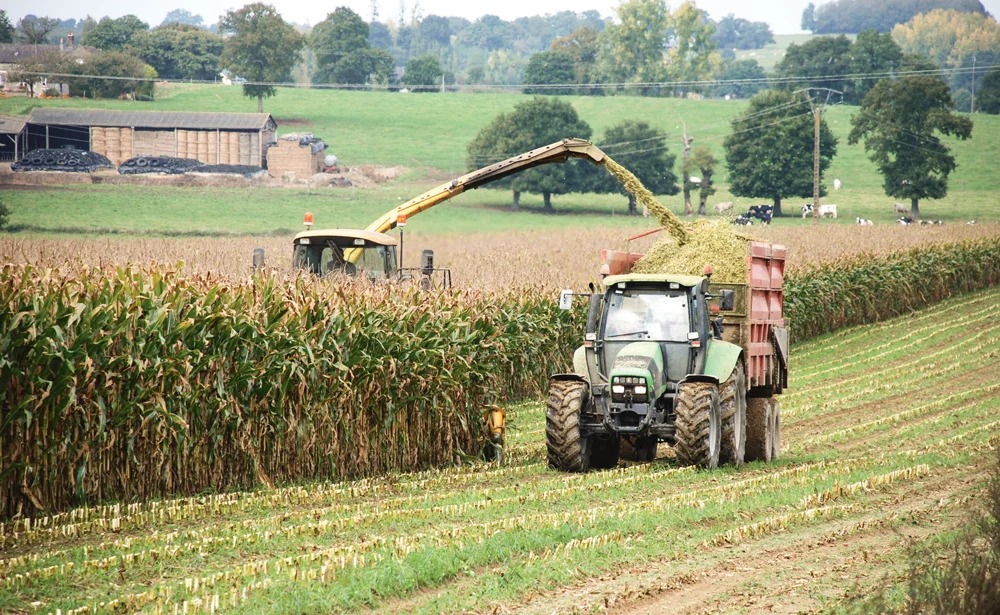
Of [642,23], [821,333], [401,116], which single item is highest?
[642,23]

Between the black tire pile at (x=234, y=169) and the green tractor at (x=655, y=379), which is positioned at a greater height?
the black tire pile at (x=234, y=169)

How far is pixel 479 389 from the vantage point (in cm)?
1552

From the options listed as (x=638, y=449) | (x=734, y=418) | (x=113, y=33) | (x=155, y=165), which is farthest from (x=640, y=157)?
(x=734, y=418)

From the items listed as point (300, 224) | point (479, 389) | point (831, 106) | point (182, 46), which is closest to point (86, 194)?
point (300, 224)

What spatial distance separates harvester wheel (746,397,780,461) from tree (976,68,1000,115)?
107875 mm

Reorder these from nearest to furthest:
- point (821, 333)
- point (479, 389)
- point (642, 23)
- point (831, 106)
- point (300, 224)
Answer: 1. point (479, 389)
2. point (821, 333)
3. point (300, 224)
4. point (831, 106)
5. point (642, 23)

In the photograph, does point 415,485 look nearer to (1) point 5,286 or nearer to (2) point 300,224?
(1) point 5,286

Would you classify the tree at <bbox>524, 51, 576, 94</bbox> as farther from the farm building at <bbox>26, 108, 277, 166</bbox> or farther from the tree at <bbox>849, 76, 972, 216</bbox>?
the farm building at <bbox>26, 108, 277, 166</bbox>

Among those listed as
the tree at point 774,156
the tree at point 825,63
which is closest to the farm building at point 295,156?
the tree at point 774,156

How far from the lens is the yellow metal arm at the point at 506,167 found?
66.1ft

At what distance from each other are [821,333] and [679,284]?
21.7 metres

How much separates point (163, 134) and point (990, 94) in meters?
85.3

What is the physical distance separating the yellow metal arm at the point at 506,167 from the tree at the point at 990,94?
102 m

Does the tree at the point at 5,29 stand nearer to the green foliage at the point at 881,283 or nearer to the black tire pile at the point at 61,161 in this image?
the black tire pile at the point at 61,161
